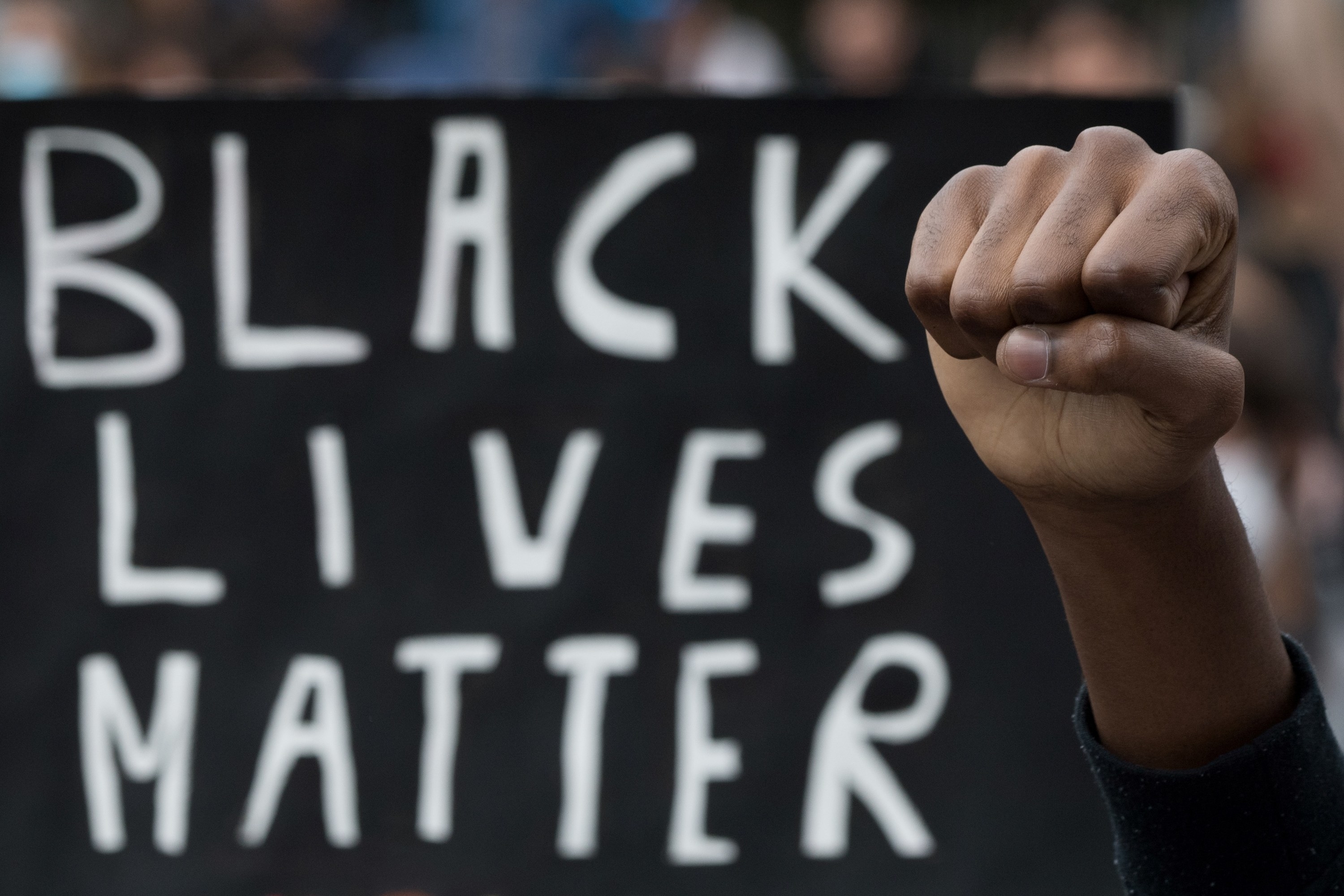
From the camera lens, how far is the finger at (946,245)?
72 centimetres

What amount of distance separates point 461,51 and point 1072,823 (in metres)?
3.03

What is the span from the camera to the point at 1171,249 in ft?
2.21

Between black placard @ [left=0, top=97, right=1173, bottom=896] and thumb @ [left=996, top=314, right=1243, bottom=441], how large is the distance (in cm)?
66

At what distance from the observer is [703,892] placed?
134 centimetres

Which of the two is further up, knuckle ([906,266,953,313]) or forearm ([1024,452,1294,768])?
knuckle ([906,266,953,313])

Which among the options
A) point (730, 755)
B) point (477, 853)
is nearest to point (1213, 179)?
point (730, 755)

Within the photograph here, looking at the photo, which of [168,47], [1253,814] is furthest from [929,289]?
[168,47]

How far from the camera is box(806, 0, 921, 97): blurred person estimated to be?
360cm

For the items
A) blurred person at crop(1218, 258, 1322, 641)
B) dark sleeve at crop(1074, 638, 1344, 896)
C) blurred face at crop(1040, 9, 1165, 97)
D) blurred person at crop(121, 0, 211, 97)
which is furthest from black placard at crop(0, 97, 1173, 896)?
blurred person at crop(121, 0, 211, 97)

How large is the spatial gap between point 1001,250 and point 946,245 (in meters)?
0.04

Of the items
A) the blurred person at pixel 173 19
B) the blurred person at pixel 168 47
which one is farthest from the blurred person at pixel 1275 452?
the blurred person at pixel 173 19

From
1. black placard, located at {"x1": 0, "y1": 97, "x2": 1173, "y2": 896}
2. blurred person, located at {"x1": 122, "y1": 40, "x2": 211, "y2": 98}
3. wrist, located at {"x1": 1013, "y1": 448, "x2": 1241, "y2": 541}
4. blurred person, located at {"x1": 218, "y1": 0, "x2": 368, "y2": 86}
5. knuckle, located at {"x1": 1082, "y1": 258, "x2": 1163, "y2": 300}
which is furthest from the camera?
blurred person, located at {"x1": 218, "y1": 0, "x2": 368, "y2": 86}

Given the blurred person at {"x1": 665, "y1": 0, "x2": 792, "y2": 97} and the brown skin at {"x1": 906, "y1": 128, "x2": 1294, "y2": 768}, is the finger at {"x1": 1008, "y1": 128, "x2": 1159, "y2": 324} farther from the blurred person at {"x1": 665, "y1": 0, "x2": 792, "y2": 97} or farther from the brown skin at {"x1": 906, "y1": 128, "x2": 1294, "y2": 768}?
the blurred person at {"x1": 665, "y1": 0, "x2": 792, "y2": 97}

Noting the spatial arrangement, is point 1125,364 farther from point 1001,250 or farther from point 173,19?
point 173,19
